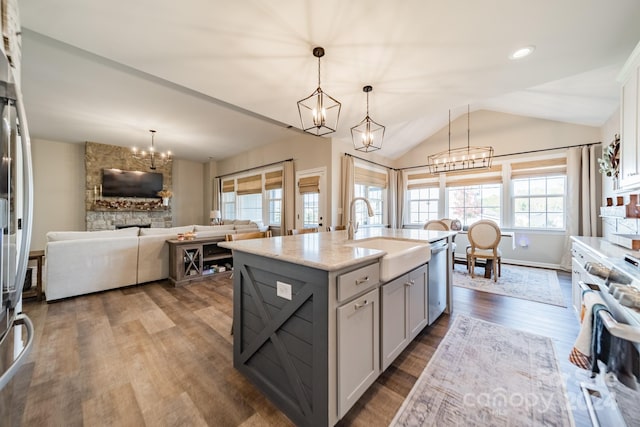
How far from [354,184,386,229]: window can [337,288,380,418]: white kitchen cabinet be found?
12.5ft

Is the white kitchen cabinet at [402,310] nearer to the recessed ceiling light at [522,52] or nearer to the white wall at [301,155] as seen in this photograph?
the recessed ceiling light at [522,52]

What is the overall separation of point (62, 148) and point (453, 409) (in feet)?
29.8

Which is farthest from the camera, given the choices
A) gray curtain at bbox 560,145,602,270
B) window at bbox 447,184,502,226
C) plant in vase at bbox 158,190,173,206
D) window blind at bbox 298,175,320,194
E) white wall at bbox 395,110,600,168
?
plant in vase at bbox 158,190,173,206

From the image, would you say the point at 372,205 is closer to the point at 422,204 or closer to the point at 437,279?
the point at 422,204

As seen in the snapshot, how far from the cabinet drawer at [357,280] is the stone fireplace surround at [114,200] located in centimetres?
763

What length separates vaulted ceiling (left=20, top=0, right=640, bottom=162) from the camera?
5.97 feet

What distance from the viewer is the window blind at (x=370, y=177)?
17.4ft

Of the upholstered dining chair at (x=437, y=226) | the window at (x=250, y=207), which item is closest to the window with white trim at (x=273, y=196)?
the window at (x=250, y=207)

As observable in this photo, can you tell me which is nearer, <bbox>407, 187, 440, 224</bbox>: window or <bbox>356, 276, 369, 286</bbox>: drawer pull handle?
<bbox>356, 276, 369, 286</bbox>: drawer pull handle

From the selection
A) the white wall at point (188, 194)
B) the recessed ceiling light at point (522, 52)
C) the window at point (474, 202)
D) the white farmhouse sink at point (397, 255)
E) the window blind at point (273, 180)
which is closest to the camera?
the white farmhouse sink at point (397, 255)

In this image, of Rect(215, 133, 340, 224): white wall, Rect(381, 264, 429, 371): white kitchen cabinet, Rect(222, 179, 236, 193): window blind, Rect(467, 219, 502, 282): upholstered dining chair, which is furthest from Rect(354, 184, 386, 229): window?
Rect(222, 179, 236, 193): window blind

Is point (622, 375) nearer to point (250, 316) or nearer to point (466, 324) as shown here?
point (466, 324)

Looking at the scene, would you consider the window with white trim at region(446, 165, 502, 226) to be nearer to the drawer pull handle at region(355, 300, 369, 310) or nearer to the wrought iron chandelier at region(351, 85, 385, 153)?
the wrought iron chandelier at region(351, 85, 385, 153)

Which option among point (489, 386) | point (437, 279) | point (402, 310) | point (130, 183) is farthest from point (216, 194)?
point (489, 386)
